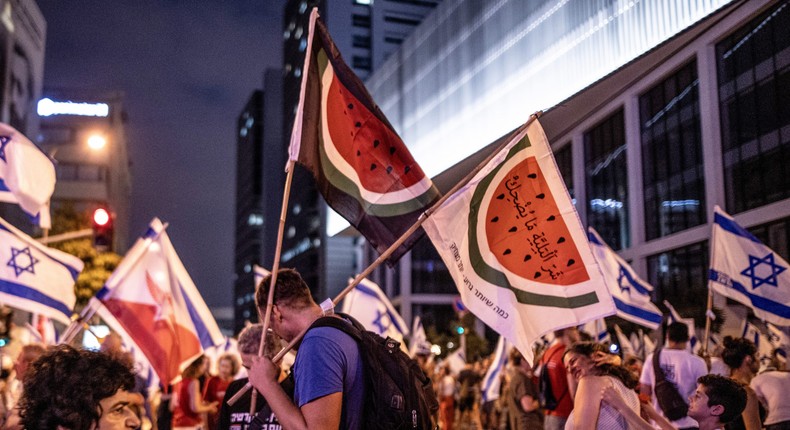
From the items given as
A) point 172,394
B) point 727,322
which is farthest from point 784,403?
point 727,322

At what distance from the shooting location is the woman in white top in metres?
5.08

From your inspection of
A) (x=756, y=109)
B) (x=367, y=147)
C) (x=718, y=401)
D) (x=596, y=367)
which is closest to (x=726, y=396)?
(x=718, y=401)

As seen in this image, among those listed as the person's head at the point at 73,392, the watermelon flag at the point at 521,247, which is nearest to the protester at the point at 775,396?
the watermelon flag at the point at 521,247

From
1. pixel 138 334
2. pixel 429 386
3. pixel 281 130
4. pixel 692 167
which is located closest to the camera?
pixel 429 386

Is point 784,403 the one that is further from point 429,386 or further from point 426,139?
point 426,139

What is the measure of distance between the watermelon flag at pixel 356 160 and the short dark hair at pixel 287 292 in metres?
0.96

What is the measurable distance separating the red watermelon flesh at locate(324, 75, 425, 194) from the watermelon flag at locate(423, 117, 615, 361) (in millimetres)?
351

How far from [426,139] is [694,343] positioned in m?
45.1

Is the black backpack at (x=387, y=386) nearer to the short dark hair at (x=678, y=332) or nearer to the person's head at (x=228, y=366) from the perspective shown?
the short dark hair at (x=678, y=332)

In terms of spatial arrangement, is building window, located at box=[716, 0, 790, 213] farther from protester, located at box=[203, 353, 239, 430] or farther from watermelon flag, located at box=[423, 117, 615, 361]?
watermelon flag, located at box=[423, 117, 615, 361]

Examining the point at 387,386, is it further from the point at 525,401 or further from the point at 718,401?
the point at 525,401

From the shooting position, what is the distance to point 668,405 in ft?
25.7

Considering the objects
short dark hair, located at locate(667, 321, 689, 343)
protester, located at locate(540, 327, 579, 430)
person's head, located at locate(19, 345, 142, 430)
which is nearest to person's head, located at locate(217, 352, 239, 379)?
protester, located at locate(540, 327, 579, 430)

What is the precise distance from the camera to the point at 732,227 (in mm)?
10781
